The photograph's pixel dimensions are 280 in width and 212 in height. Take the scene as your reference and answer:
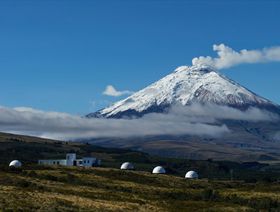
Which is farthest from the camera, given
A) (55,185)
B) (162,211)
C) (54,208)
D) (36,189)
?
(55,185)

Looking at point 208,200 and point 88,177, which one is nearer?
point 208,200

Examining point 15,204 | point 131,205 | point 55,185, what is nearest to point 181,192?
point 55,185

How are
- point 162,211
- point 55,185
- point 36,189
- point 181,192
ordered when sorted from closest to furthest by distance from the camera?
1. point 162,211
2. point 36,189
3. point 55,185
4. point 181,192

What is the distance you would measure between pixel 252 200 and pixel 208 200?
819 cm

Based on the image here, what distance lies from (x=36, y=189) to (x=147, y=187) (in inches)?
1391

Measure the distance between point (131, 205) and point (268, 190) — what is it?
5280cm

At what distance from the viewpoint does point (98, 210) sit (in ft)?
249

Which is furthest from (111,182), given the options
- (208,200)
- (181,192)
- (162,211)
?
(162,211)

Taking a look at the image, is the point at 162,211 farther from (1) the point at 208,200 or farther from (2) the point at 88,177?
(2) the point at 88,177

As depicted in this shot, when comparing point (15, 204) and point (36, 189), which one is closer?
point (15, 204)

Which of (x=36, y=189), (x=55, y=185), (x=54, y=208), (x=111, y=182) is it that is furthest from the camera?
(x=111, y=182)

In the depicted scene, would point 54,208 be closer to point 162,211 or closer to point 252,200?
point 162,211

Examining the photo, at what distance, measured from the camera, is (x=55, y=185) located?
104938 mm

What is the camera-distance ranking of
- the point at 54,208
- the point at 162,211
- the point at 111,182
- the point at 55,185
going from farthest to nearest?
the point at 111,182 → the point at 55,185 → the point at 162,211 → the point at 54,208
